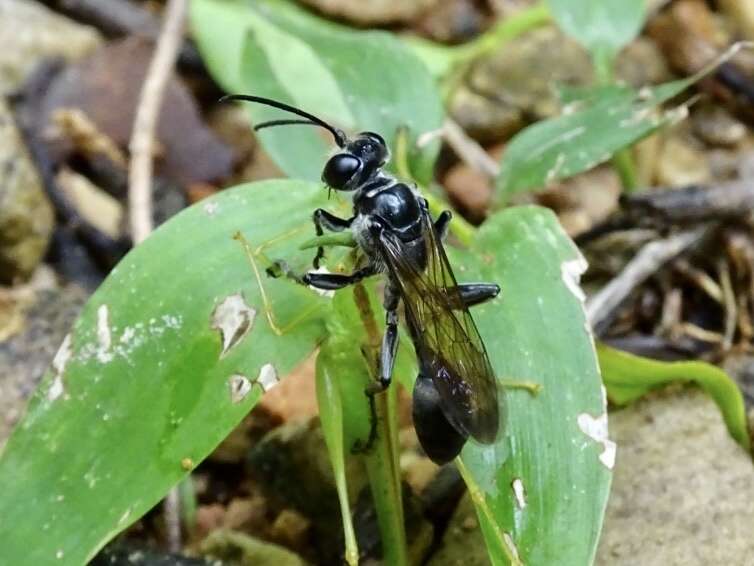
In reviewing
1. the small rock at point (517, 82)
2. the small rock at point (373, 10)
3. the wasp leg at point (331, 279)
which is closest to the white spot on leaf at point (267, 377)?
the wasp leg at point (331, 279)

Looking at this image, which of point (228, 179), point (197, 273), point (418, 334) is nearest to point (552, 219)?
point (418, 334)

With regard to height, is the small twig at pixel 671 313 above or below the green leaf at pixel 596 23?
below

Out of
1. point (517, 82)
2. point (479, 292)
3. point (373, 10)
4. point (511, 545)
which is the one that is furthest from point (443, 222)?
point (373, 10)

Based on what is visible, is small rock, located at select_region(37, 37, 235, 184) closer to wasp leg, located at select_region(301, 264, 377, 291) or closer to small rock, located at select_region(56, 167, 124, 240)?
small rock, located at select_region(56, 167, 124, 240)

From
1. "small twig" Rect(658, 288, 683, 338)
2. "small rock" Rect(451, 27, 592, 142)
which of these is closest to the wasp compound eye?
"small twig" Rect(658, 288, 683, 338)

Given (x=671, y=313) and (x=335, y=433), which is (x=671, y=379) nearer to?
(x=671, y=313)

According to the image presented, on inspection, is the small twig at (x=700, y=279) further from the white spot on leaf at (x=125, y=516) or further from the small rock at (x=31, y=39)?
the small rock at (x=31, y=39)

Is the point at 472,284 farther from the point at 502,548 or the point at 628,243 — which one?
the point at 628,243

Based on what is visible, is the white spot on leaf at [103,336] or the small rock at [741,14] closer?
the white spot on leaf at [103,336]
